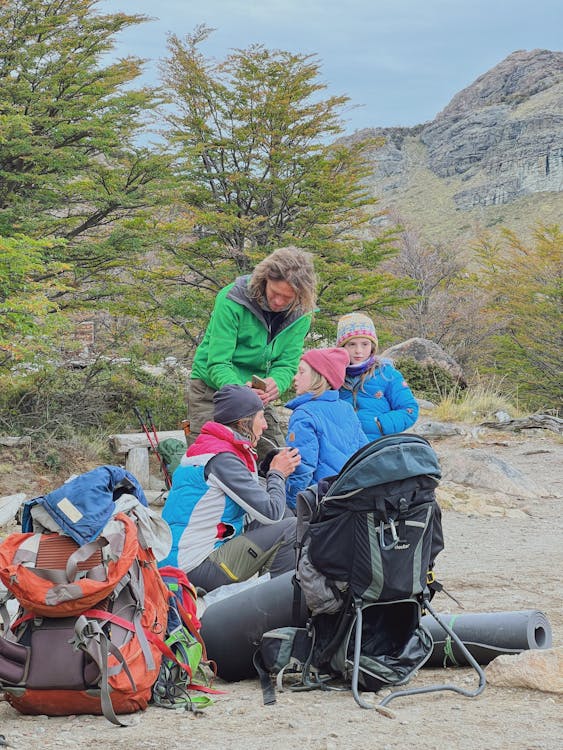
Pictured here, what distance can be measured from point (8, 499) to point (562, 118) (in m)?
72.6

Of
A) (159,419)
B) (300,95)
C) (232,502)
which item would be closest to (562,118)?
(300,95)

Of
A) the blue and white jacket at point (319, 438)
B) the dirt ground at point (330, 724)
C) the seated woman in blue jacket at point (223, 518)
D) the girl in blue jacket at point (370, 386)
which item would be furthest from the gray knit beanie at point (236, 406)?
the girl in blue jacket at point (370, 386)

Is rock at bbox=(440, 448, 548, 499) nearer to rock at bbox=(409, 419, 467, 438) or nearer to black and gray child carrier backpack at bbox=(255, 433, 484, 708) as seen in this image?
rock at bbox=(409, 419, 467, 438)

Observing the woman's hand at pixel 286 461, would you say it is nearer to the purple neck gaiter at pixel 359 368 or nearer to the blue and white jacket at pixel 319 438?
the blue and white jacket at pixel 319 438

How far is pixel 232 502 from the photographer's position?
3891 millimetres

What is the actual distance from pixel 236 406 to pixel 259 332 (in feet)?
3.77

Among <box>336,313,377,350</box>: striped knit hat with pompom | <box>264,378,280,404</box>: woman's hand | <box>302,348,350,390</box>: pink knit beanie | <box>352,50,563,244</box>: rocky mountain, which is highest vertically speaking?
<box>352,50,563,244</box>: rocky mountain

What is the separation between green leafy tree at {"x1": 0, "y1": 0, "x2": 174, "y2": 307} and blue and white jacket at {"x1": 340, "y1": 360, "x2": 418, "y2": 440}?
586 cm

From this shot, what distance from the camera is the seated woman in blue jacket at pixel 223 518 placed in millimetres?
3818

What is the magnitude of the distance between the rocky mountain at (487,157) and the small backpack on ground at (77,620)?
53.6 m

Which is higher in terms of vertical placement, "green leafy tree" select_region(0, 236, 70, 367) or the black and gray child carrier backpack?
"green leafy tree" select_region(0, 236, 70, 367)

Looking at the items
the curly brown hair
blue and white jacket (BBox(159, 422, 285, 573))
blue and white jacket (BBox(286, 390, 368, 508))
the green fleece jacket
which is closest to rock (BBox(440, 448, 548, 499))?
the green fleece jacket

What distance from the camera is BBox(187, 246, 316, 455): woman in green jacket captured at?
4.90m

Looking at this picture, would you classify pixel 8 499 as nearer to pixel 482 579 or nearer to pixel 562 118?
pixel 482 579
